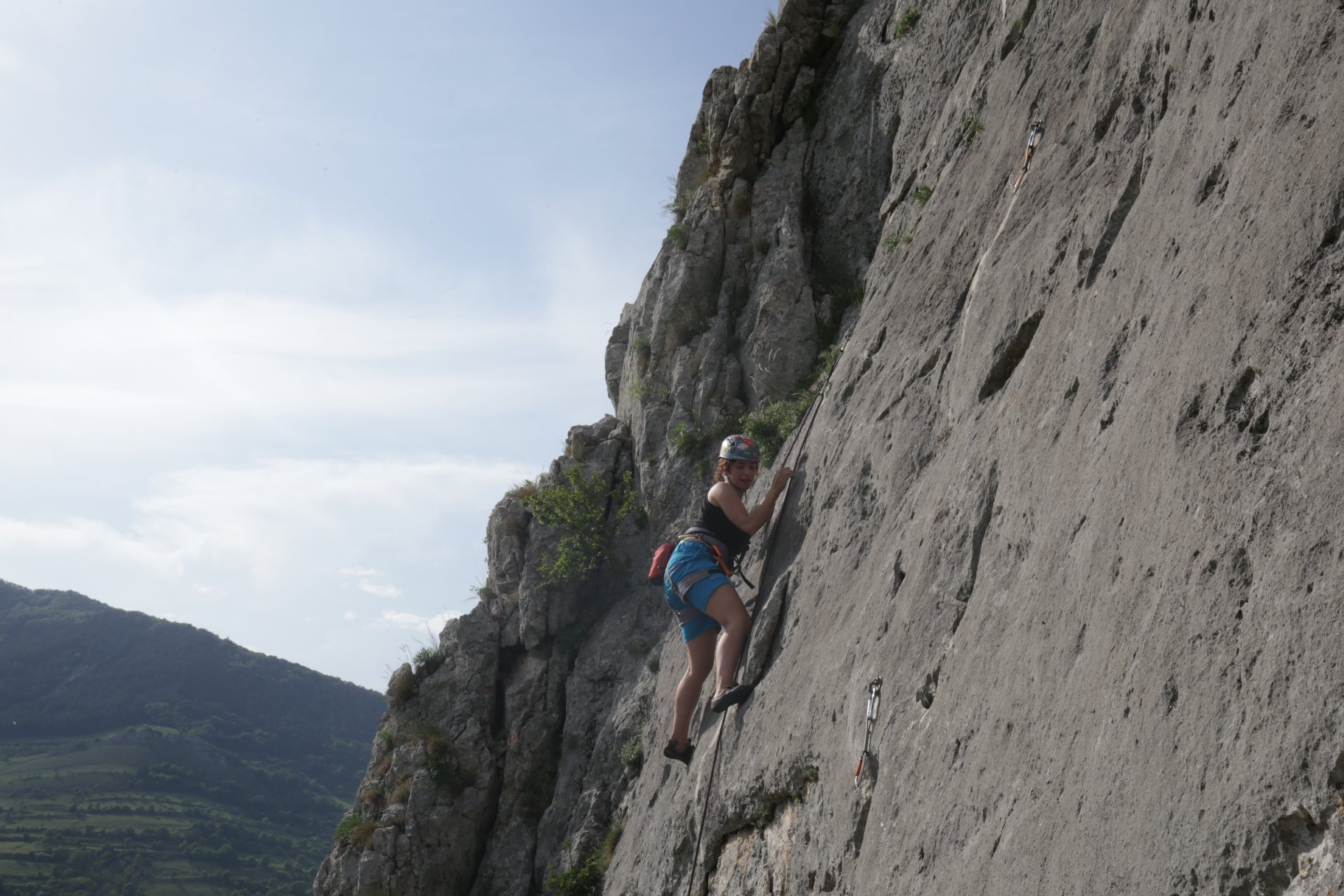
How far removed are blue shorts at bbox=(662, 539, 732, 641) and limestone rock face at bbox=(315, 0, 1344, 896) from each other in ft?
2.08

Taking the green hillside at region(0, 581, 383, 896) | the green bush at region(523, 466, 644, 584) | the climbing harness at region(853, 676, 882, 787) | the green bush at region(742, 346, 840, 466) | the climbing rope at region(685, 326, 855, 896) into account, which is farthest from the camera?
the green hillside at region(0, 581, 383, 896)

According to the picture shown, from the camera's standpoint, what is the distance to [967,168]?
9945mm

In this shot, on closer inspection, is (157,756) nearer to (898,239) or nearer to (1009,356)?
(898,239)

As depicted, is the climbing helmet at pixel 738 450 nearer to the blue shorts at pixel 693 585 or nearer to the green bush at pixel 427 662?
the blue shorts at pixel 693 585

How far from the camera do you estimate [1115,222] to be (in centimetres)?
630

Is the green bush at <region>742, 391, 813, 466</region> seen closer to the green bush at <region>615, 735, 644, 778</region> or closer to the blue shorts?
the blue shorts

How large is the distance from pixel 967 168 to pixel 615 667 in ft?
28.1

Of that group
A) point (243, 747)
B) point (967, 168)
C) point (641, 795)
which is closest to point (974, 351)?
Answer: point (967, 168)

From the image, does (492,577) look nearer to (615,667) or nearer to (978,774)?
(615,667)

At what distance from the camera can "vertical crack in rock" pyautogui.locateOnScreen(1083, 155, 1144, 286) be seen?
6.26 m

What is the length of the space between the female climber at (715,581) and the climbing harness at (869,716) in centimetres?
277

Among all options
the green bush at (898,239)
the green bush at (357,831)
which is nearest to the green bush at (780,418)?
the green bush at (898,239)

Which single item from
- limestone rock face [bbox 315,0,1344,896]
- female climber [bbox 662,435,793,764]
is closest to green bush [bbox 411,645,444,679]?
limestone rock face [bbox 315,0,1344,896]

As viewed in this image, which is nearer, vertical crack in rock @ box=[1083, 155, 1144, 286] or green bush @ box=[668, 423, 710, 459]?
vertical crack in rock @ box=[1083, 155, 1144, 286]
